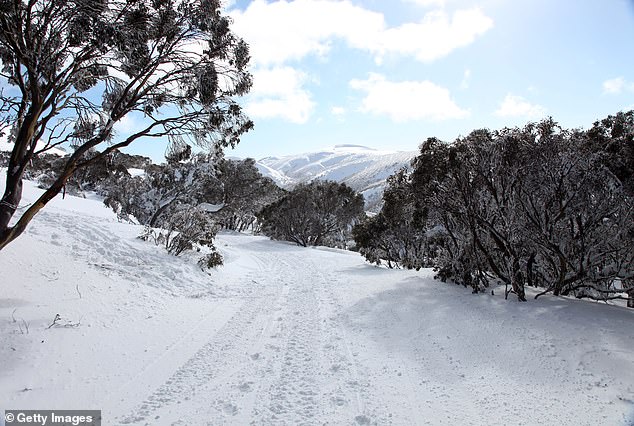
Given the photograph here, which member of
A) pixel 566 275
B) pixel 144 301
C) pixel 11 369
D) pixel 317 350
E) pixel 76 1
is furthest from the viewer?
pixel 566 275

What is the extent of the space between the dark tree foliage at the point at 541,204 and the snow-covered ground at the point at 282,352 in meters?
0.95

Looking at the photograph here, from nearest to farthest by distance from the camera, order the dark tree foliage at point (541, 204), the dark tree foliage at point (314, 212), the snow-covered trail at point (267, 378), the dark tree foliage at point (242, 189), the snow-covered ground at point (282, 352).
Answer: the snow-covered trail at point (267, 378), the snow-covered ground at point (282, 352), the dark tree foliage at point (541, 204), the dark tree foliage at point (314, 212), the dark tree foliage at point (242, 189)

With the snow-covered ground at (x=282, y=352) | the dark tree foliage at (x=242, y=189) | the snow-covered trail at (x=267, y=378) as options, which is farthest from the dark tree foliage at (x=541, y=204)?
the dark tree foliage at (x=242, y=189)

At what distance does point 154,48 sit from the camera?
6324mm

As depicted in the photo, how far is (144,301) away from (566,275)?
356 inches

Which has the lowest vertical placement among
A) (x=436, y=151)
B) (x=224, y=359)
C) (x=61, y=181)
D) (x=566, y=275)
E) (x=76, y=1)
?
(x=224, y=359)

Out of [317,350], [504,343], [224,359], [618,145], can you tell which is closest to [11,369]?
[224,359]

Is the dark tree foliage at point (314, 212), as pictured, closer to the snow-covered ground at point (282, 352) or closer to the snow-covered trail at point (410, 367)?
the snow-covered ground at point (282, 352)

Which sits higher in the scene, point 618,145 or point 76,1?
point 76,1

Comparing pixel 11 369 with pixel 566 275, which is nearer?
pixel 11 369

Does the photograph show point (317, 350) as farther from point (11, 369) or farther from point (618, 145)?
point (618, 145)

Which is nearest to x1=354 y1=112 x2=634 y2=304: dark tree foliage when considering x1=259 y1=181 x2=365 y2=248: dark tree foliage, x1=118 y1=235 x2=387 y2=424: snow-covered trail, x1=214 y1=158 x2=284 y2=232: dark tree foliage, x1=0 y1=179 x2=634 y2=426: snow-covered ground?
x1=0 y1=179 x2=634 y2=426: snow-covered ground

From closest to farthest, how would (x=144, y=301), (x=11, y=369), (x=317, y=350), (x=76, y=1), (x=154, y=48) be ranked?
A: (x=11, y=369)
(x=76, y=1)
(x=317, y=350)
(x=154, y=48)
(x=144, y=301)

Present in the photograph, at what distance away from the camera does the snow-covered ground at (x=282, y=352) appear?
12.2 ft
